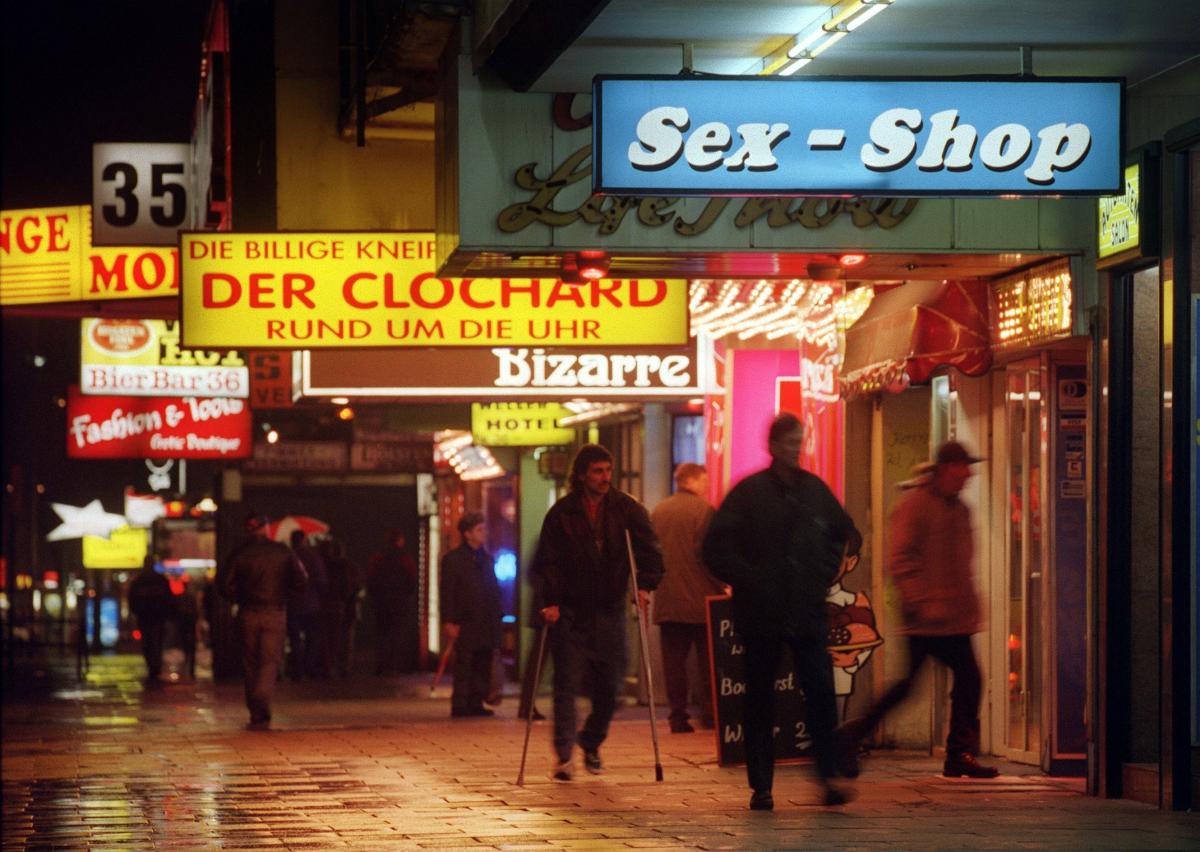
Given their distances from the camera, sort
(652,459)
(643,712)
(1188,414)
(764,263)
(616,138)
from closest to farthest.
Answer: (616,138) < (1188,414) < (764,263) < (643,712) < (652,459)

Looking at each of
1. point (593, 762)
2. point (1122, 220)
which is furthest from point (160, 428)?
point (1122, 220)

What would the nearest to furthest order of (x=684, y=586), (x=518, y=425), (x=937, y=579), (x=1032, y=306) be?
(x=937, y=579), (x=1032, y=306), (x=684, y=586), (x=518, y=425)

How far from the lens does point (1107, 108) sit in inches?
384

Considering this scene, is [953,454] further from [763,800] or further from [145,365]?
[145,365]

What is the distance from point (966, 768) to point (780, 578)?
2269 mm

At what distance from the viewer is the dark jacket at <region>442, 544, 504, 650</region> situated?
1839 centimetres

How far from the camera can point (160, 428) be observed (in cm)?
2642

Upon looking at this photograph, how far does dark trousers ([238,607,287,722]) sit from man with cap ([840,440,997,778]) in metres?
7.34

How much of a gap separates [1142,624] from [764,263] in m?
2.81

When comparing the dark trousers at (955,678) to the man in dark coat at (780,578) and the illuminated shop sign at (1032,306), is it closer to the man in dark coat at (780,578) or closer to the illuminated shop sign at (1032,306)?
the man in dark coat at (780,578)

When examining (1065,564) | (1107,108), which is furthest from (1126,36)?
(1065,564)

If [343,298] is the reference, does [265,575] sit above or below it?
below

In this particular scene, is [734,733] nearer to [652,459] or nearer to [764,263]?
[764,263]

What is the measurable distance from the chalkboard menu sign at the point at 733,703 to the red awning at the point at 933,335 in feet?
5.79
